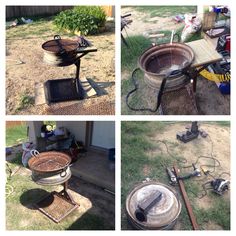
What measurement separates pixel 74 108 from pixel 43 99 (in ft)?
1.78

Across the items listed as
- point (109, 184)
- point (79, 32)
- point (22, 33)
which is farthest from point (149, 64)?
point (22, 33)

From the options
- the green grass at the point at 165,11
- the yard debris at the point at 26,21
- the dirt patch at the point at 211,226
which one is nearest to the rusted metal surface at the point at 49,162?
the dirt patch at the point at 211,226

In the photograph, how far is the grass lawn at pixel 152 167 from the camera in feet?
14.4

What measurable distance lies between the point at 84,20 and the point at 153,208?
518cm

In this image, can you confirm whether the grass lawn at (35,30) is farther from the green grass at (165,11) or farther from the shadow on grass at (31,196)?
the shadow on grass at (31,196)

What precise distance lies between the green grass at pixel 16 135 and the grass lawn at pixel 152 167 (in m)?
2.75

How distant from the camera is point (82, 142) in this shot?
6738mm

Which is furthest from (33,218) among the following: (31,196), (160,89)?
(160,89)

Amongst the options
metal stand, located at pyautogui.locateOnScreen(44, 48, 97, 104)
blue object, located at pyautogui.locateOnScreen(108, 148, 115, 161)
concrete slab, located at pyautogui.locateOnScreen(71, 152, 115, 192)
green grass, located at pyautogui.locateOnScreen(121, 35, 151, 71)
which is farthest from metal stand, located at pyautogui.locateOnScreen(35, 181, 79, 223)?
green grass, located at pyautogui.locateOnScreen(121, 35, 151, 71)

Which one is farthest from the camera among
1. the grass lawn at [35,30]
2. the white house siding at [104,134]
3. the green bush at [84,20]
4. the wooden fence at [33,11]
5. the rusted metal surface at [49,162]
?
the wooden fence at [33,11]

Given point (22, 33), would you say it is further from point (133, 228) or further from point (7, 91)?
point (133, 228)

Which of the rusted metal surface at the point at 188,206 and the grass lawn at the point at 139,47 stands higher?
the grass lawn at the point at 139,47

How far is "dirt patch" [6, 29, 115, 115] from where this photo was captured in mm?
5133

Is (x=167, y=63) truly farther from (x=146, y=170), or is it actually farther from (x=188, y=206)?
(x=188, y=206)
